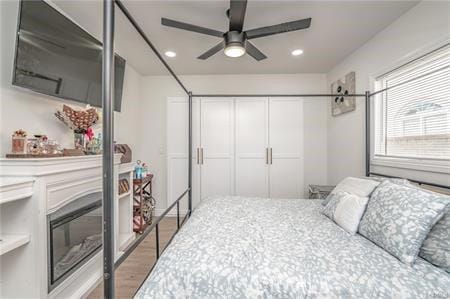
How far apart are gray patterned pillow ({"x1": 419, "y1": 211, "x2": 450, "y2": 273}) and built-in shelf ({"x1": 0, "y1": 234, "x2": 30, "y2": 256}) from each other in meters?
2.40

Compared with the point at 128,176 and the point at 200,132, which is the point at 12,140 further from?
the point at 200,132

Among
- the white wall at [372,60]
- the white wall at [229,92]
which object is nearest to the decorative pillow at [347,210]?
the white wall at [372,60]

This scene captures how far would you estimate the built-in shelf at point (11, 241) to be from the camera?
1.33 m

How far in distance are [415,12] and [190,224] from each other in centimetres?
267

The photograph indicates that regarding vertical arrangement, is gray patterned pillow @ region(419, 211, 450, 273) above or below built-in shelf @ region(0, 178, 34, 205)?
below

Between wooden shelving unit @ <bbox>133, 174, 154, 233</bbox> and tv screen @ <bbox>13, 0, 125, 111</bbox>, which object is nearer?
tv screen @ <bbox>13, 0, 125, 111</bbox>

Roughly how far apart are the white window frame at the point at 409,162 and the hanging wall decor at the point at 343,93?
16.2 inches

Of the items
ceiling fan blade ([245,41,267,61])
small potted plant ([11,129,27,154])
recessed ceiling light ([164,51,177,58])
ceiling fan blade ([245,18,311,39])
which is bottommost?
small potted plant ([11,129,27,154])

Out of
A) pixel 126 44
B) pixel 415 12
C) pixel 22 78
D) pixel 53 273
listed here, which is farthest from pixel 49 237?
pixel 415 12

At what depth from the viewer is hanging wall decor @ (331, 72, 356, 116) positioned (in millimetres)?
2949

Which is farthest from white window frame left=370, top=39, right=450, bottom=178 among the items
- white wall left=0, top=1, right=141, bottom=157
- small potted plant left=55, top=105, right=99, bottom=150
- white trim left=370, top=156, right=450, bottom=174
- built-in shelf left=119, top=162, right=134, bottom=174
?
white wall left=0, top=1, right=141, bottom=157

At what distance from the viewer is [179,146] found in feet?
11.8

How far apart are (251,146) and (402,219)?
243 cm

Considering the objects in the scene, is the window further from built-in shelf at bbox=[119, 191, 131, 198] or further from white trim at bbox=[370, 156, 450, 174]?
built-in shelf at bbox=[119, 191, 131, 198]
